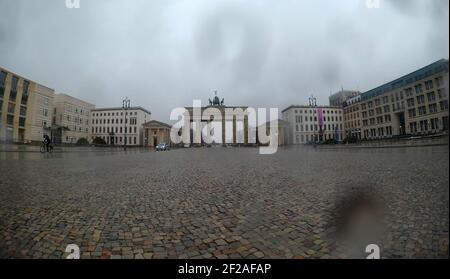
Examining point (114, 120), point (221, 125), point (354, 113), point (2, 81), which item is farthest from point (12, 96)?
point (114, 120)

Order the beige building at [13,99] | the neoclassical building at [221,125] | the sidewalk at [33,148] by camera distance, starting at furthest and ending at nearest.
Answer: the neoclassical building at [221,125] < the sidewalk at [33,148] < the beige building at [13,99]

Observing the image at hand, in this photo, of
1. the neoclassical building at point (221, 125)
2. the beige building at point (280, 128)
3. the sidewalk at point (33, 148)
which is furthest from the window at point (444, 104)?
the neoclassical building at point (221, 125)

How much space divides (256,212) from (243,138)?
61437 millimetres

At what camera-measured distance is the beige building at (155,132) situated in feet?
252

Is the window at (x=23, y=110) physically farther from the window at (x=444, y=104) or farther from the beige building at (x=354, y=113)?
the beige building at (x=354, y=113)

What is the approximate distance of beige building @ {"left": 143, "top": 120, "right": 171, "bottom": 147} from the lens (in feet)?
252

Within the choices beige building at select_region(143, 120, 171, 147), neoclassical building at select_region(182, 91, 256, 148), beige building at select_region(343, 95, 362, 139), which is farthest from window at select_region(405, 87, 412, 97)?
beige building at select_region(143, 120, 171, 147)

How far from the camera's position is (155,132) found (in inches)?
3135

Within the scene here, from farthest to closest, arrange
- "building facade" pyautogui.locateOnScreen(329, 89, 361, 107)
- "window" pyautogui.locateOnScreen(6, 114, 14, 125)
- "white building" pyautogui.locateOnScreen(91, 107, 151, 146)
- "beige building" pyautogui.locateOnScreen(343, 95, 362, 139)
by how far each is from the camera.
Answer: "white building" pyautogui.locateOnScreen(91, 107, 151, 146), "building facade" pyautogui.locateOnScreen(329, 89, 361, 107), "beige building" pyautogui.locateOnScreen(343, 95, 362, 139), "window" pyautogui.locateOnScreen(6, 114, 14, 125)

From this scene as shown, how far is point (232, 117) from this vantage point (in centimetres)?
6425

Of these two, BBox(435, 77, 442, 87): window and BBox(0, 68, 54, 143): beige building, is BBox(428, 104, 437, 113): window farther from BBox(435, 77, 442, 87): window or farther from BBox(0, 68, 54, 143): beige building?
BBox(0, 68, 54, 143): beige building

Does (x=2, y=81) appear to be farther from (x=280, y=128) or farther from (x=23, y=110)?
(x=280, y=128)

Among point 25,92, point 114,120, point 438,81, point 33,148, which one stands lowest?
point 33,148
